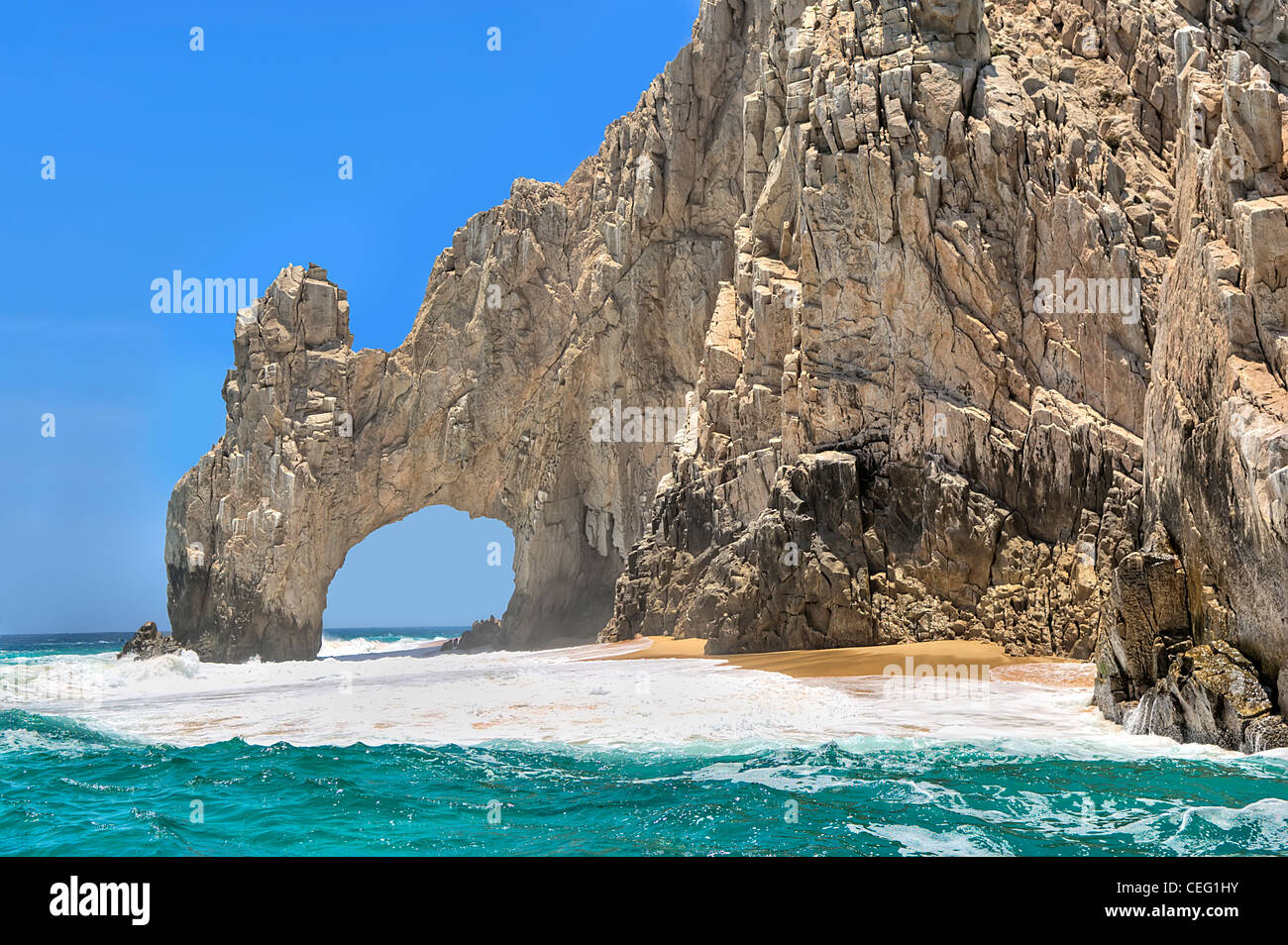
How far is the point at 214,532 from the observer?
37312 millimetres

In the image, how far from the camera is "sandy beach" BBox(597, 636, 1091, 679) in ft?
57.6

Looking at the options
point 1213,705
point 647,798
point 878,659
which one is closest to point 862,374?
point 878,659

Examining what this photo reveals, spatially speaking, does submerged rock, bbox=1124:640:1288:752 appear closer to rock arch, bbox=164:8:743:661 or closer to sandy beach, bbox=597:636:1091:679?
sandy beach, bbox=597:636:1091:679

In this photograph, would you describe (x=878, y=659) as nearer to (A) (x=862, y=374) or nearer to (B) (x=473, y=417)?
(A) (x=862, y=374)

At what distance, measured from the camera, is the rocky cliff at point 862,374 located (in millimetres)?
11477

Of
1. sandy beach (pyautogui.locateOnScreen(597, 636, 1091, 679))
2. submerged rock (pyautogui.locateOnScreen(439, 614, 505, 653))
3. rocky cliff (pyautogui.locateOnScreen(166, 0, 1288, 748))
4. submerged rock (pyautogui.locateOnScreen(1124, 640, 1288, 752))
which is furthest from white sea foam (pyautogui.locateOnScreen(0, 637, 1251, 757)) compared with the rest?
submerged rock (pyautogui.locateOnScreen(439, 614, 505, 653))

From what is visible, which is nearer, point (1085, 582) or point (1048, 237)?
point (1085, 582)

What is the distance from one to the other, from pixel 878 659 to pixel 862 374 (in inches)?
253

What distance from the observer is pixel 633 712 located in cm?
1375

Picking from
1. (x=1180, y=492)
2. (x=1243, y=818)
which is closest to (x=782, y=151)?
(x=1180, y=492)

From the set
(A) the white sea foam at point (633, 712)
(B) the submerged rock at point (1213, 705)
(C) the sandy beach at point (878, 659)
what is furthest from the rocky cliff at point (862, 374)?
(A) the white sea foam at point (633, 712)

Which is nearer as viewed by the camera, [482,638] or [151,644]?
[151,644]
